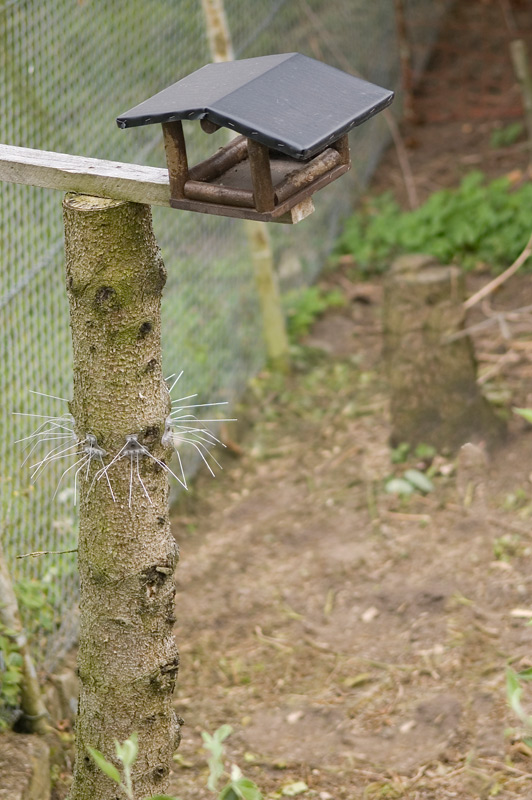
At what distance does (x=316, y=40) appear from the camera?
6.69 metres

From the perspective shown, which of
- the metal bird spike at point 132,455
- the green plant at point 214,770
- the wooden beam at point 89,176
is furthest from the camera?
the metal bird spike at point 132,455

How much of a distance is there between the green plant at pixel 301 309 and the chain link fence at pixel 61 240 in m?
0.15

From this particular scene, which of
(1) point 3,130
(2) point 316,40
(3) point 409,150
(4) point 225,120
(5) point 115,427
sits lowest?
(3) point 409,150

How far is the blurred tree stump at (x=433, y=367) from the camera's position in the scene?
468 centimetres

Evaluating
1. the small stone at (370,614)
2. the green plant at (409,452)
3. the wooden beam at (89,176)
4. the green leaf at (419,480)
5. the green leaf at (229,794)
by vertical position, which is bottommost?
the green leaf at (419,480)

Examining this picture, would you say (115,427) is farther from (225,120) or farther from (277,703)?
(277,703)

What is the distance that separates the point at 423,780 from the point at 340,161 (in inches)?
77.8

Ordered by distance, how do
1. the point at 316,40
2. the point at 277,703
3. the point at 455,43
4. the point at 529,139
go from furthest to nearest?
the point at 455,43, the point at 529,139, the point at 316,40, the point at 277,703

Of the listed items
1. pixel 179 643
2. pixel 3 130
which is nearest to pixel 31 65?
pixel 3 130

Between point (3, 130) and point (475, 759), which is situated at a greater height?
point (3, 130)

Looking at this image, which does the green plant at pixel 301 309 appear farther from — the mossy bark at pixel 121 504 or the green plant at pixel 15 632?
the mossy bark at pixel 121 504

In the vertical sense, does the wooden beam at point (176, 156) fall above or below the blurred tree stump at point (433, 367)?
above

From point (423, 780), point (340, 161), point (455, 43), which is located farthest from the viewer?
point (455, 43)

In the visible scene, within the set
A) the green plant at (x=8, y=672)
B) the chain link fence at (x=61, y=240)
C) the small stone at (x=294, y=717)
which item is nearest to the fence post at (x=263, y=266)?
the chain link fence at (x=61, y=240)
